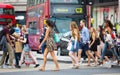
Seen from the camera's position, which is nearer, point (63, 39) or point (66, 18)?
point (63, 39)

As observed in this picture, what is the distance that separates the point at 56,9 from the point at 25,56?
10.2 metres

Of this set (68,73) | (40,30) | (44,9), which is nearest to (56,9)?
(44,9)

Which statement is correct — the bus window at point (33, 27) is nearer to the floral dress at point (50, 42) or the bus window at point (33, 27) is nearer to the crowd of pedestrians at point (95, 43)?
the crowd of pedestrians at point (95, 43)

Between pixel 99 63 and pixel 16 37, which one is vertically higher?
pixel 16 37

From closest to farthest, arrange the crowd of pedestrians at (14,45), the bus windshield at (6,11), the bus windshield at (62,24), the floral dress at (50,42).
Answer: the floral dress at (50,42), the crowd of pedestrians at (14,45), the bus windshield at (62,24), the bus windshield at (6,11)

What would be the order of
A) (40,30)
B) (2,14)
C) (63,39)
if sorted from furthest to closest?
(2,14), (40,30), (63,39)

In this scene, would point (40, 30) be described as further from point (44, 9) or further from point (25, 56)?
point (25, 56)

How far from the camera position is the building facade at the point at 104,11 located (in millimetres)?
32062

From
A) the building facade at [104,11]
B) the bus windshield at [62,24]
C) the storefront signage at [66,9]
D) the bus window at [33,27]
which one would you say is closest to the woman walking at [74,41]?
the storefront signage at [66,9]

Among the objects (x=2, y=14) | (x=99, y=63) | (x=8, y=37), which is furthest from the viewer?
(x=2, y=14)

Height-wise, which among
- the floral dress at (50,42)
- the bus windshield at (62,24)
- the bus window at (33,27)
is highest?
the floral dress at (50,42)

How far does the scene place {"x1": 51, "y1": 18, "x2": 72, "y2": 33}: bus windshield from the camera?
28.6 meters

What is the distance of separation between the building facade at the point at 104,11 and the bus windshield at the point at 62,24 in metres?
4.29

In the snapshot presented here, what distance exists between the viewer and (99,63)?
18969 millimetres
